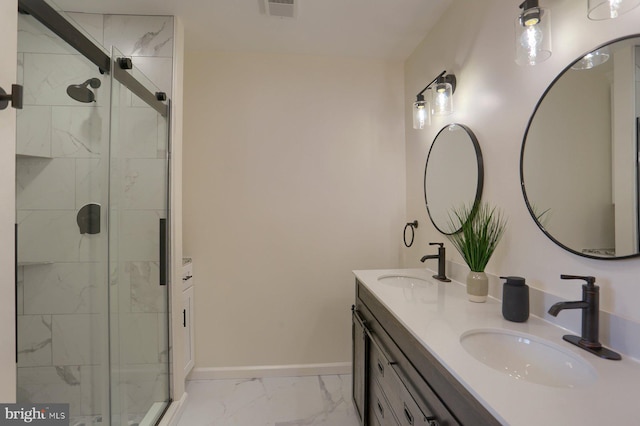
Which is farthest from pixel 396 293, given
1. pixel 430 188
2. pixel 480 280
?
pixel 430 188

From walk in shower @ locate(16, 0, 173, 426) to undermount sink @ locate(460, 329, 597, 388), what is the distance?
1611mm

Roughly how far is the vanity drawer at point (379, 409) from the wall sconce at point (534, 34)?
1437 mm

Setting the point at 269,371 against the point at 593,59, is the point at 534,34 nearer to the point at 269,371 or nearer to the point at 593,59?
the point at 593,59

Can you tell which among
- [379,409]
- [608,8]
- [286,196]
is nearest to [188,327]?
[286,196]

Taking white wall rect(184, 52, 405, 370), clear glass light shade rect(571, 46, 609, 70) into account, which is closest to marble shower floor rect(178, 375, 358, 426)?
white wall rect(184, 52, 405, 370)

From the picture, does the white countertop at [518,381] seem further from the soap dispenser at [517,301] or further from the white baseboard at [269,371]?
the white baseboard at [269,371]

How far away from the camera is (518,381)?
2.19ft

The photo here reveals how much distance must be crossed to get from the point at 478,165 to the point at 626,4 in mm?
756

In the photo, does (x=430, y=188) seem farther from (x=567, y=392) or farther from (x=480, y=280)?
(x=567, y=392)

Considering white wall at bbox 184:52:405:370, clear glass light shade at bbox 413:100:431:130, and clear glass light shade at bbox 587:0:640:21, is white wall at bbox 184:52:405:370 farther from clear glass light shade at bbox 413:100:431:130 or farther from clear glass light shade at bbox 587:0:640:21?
clear glass light shade at bbox 587:0:640:21

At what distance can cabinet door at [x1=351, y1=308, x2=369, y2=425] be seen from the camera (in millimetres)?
1554

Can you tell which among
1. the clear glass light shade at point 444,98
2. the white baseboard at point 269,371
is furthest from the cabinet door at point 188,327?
the clear glass light shade at point 444,98

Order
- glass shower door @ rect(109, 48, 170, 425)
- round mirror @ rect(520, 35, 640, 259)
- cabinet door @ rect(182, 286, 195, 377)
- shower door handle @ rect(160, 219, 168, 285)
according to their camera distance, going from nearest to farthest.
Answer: round mirror @ rect(520, 35, 640, 259)
glass shower door @ rect(109, 48, 170, 425)
shower door handle @ rect(160, 219, 168, 285)
cabinet door @ rect(182, 286, 195, 377)

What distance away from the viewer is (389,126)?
2418 mm
